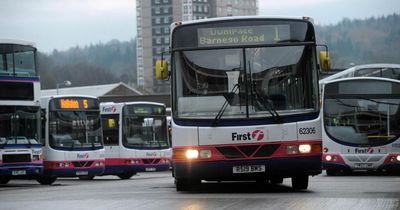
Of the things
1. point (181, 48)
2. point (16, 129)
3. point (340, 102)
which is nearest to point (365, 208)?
point (181, 48)

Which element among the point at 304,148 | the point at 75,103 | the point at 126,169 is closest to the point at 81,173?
the point at 75,103

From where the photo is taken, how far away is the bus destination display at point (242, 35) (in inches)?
621

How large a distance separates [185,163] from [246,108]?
1.54 m

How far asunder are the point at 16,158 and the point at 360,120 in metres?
11.3

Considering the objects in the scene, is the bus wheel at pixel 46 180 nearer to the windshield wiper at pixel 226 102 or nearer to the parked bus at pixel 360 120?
the parked bus at pixel 360 120

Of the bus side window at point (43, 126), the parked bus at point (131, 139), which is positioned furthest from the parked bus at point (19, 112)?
the parked bus at point (131, 139)

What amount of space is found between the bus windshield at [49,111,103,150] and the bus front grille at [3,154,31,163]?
1988 mm

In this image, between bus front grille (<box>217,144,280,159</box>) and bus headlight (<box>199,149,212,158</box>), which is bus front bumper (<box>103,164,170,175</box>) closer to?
bus headlight (<box>199,149,212,158</box>)

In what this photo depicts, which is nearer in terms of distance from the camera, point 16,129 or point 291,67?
point 291,67

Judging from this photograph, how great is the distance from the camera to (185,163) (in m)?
15.7

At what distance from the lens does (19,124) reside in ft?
90.0

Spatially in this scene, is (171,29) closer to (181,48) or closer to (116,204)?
(181,48)

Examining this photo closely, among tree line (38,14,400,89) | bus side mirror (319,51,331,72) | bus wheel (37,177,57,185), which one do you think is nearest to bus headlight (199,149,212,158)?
bus side mirror (319,51,331,72)

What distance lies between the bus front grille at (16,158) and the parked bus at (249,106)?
1248 cm
